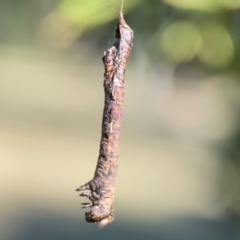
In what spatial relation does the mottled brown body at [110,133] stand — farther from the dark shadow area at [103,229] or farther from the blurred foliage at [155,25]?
the blurred foliage at [155,25]

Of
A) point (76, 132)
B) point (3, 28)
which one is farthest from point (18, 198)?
point (3, 28)

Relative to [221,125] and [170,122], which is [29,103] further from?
[221,125]

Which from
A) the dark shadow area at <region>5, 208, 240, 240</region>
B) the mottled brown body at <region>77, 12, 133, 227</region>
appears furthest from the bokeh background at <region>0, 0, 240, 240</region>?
the mottled brown body at <region>77, 12, 133, 227</region>

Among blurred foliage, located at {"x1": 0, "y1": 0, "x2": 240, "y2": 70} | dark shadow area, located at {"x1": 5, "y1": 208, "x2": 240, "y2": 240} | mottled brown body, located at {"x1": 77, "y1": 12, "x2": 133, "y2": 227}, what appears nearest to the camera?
mottled brown body, located at {"x1": 77, "y1": 12, "x2": 133, "y2": 227}

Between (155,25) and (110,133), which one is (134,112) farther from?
(110,133)

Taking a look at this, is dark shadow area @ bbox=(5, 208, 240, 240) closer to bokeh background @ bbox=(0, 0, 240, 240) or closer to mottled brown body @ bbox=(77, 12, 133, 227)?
bokeh background @ bbox=(0, 0, 240, 240)

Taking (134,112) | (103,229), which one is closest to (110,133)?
(103,229)

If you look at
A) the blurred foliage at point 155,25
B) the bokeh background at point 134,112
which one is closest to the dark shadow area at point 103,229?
the bokeh background at point 134,112
